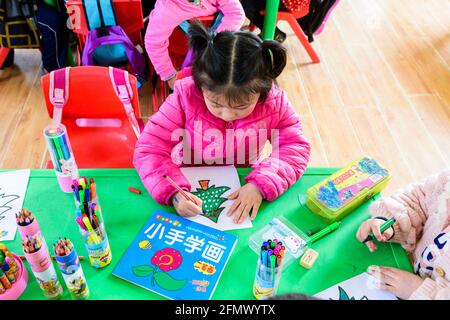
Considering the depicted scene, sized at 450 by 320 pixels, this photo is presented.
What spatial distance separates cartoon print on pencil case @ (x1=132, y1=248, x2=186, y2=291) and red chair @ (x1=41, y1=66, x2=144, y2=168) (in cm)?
58

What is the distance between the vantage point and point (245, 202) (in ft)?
3.44

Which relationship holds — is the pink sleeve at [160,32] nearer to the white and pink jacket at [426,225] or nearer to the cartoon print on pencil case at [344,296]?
the white and pink jacket at [426,225]

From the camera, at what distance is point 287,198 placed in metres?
1.09

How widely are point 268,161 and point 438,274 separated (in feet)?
1.61

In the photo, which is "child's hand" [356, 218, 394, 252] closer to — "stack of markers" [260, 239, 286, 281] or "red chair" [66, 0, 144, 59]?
"stack of markers" [260, 239, 286, 281]

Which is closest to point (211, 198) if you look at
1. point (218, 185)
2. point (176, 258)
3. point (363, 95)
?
point (218, 185)

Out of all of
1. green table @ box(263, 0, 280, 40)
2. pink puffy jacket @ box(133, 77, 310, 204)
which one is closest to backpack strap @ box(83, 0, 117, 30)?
green table @ box(263, 0, 280, 40)

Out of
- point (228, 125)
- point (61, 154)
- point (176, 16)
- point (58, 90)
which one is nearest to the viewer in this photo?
point (61, 154)

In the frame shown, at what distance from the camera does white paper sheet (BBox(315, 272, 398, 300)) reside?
2.90 feet

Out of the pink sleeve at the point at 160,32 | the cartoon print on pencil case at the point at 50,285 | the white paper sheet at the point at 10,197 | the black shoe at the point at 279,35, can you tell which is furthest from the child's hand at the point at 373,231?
the black shoe at the point at 279,35

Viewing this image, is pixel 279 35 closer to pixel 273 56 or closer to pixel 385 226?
pixel 273 56

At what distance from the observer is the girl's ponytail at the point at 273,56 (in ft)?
3.40

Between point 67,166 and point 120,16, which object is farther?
point 120,16

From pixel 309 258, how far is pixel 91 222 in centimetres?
48
